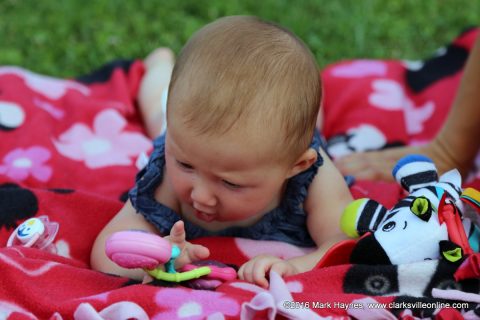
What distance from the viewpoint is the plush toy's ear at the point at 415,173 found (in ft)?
5.86

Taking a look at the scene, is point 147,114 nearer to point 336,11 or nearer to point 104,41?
point 104,41

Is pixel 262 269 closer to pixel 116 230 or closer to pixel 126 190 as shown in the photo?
pixel 116 230

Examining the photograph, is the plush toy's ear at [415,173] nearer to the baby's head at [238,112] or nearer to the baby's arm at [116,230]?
the baby's head at [238,112]

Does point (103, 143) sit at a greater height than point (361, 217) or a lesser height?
lesser

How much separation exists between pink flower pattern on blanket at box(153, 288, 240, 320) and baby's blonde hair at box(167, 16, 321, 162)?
13.7 inches

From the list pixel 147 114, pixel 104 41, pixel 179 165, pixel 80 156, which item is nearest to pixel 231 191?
pixel 179 165

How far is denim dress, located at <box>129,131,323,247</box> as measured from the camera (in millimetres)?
1874

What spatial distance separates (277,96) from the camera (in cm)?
158

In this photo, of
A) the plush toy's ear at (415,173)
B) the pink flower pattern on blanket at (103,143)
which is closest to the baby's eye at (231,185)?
the plush toy's ear at (415,173)

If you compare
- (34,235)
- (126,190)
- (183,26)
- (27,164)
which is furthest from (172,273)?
(183,26)

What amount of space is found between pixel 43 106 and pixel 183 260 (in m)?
1.10

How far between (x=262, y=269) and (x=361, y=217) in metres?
0.28

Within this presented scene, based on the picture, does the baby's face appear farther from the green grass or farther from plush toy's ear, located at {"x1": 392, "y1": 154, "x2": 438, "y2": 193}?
the green grass

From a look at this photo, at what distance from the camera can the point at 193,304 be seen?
154 centimetres
